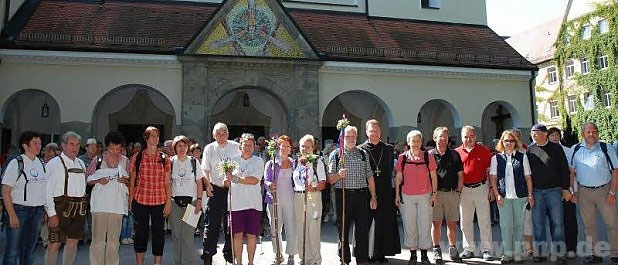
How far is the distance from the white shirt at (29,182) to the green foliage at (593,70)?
1082 inches

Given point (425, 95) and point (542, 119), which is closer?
point (425, 95)

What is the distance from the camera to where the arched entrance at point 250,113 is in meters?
18.1

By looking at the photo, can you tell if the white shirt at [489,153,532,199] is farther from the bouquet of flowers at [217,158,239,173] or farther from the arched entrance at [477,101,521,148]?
the arched entrance at [477,101,521,148]

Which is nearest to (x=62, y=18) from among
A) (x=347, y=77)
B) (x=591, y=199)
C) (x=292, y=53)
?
(x=292, y=53)

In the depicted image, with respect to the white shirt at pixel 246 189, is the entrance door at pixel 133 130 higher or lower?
higher

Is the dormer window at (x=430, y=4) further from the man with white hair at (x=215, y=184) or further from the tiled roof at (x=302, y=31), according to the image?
the man with white hair at (x=215, y=184)

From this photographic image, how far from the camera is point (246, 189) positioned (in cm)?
677

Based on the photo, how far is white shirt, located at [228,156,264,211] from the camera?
6742mm

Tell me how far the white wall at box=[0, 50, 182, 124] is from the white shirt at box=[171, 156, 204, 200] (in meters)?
8.89

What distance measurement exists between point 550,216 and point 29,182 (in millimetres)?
6954

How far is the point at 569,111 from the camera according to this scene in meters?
33.5

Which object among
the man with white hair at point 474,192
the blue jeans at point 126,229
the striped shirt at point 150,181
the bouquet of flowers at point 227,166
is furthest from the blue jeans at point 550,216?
the blue jeans at point 126,229

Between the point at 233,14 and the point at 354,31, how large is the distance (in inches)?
203

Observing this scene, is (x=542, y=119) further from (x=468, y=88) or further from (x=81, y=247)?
(x=81, y=247)
